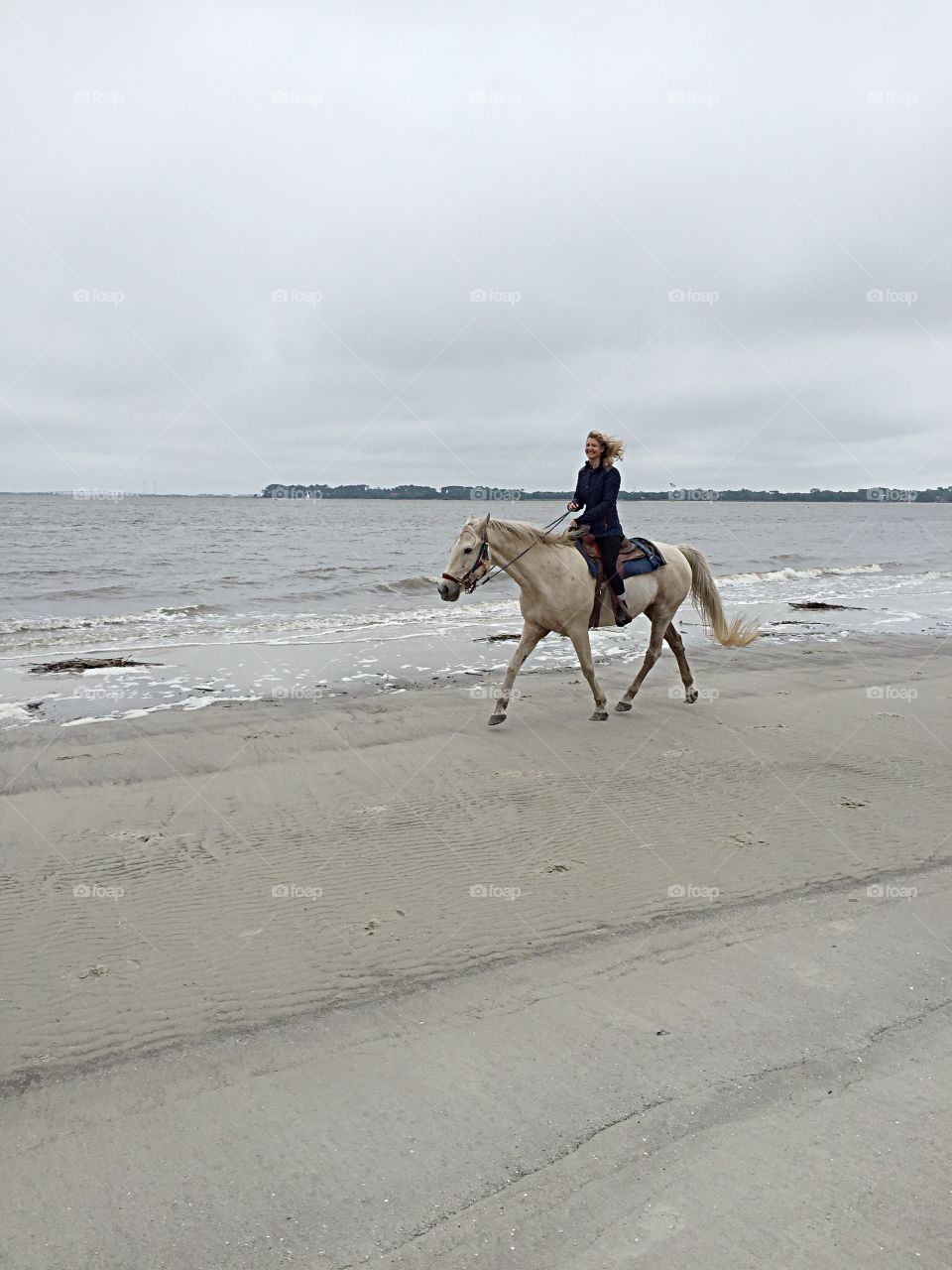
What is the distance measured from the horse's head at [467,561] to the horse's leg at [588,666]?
1557mm

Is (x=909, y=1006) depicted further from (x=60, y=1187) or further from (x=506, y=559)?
(x=506, y=559)

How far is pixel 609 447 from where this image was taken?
10.4 m

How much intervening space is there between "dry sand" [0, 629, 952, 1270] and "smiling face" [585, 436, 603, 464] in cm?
366

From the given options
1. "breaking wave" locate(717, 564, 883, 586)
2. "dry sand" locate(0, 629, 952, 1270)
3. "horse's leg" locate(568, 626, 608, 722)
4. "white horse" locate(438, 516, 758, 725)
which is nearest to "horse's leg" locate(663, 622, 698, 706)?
"white horse" locate(438, 516, 758, 725)

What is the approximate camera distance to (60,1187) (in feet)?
10.5

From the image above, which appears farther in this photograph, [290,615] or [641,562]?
[290,615]

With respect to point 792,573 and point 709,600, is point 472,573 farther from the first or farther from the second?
point 792,573

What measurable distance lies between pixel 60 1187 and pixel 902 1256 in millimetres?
2826

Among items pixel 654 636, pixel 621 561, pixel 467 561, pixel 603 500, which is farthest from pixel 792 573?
pixel 467 561

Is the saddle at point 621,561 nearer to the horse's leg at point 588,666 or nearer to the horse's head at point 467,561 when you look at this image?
the horse's leg at point 588,666

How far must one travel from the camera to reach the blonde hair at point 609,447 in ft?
33.7

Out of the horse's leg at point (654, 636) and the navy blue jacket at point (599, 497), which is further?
the horse's leg at point (654, 636)

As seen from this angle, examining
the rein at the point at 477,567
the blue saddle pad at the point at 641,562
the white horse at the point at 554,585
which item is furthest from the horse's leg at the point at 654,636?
the rein at the point at 477,567

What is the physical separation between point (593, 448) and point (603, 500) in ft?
1.99
